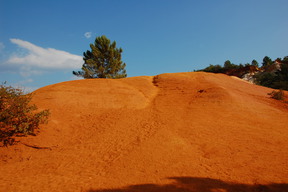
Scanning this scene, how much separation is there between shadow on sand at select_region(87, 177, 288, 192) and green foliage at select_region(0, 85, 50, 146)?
4.20m

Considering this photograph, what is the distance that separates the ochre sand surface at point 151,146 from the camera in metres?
4.25

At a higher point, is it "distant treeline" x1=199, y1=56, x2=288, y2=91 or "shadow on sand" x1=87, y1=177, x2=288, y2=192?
"distant treeline" x1=199, y1=56, x2=288, y2=91

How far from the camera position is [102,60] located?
2800 centimetres

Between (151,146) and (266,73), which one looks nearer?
(151,146)

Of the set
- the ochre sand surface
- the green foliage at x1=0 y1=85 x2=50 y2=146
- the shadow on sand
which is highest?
the green foliage at x1=0 y1=85 x2=50 y2=146

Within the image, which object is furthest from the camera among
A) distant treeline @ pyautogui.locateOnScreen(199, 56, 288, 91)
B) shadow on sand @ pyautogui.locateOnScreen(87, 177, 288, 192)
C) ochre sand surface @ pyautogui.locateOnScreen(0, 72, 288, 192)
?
distant treeline @ pyautogui.locateOnScreen(199, 56, 288, 91)

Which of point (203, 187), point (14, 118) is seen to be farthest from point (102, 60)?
point (203, 187)

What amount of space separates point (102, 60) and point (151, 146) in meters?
24.1

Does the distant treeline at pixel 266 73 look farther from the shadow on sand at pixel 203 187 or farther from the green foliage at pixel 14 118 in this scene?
the green foliage at pixel 14 118

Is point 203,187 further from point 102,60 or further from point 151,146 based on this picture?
point 102,60

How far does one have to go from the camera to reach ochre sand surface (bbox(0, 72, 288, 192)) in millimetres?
4254

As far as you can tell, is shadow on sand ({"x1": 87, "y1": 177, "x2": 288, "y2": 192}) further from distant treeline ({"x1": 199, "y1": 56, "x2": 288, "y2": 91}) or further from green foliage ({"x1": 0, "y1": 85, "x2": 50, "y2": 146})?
distant treeline ({"x1": 199, "y1": 56, "x2": 288, "y2": 91})

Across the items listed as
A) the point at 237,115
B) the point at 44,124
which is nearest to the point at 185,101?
the point at 237,115

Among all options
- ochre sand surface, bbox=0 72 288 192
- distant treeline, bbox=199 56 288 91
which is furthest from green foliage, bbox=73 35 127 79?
distant treeline, bbox=199 56 288 91
